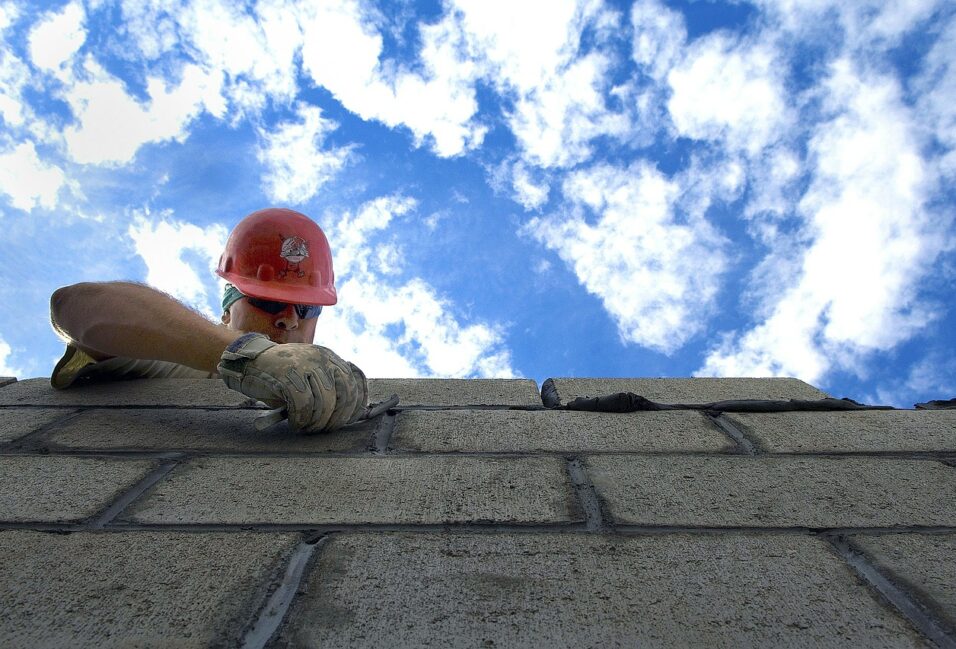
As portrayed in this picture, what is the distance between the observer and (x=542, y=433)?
5.12 ft

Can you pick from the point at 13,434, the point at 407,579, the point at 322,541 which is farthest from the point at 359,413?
the point at 13,434

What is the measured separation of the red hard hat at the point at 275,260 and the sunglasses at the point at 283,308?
36 millimetres

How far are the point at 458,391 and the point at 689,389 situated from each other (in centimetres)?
69

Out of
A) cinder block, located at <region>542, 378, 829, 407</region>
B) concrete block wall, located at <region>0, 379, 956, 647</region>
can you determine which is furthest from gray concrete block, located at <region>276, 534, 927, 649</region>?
cinder block, located at <region>542, 378, 829, 407</region>

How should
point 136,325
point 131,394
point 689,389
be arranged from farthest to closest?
point 689,389 → point 131,394 → point 136,325

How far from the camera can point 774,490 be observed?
1.23 metres

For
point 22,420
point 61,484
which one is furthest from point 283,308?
point 61,484

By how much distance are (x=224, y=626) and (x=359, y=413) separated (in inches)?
30.6

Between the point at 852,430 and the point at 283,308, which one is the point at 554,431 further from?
the point at 283,308

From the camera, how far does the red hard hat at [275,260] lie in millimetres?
2434

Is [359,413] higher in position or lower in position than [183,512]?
higher

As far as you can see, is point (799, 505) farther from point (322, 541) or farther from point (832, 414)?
point (322, 541)

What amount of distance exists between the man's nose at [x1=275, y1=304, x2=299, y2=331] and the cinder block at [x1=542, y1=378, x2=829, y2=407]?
3.22 feet

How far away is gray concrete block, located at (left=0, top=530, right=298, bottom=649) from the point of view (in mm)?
793
